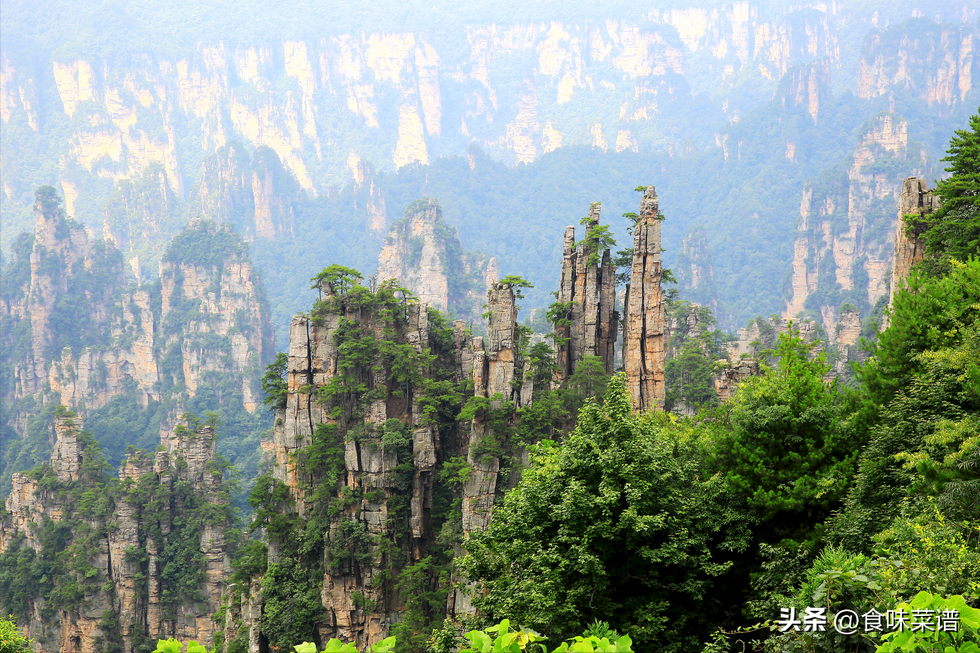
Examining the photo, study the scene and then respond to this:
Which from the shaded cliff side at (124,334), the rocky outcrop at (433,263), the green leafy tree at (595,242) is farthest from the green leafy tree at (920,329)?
the rocky outcrop at (433,263)

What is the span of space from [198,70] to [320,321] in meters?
186

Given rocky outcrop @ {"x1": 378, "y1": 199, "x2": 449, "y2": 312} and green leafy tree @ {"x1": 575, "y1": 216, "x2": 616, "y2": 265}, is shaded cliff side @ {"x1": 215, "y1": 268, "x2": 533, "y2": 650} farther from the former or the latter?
rocky outcrop @ {"x1": 378, "y1": 199, "x2": 449, "y2": 312}

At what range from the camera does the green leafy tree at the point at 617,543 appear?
14977 millimetres

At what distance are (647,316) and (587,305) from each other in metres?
3.22

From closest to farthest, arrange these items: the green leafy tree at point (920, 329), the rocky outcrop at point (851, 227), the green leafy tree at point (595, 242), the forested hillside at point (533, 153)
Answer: the green leafy tree at point (920, 329)
the green leafy tree at point (595, 242)
the rocky outcrop at point (851, 227)
the forested hillside at point (533, 153)

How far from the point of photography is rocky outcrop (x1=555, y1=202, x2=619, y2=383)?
3609 cm

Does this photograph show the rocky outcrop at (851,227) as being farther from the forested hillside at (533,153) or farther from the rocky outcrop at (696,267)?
the rocky outcrop at (696,267)

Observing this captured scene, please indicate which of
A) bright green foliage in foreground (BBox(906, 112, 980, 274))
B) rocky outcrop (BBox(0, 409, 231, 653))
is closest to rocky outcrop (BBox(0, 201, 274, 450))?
rocky outcrop (BBox(0, 409, 231, 653))

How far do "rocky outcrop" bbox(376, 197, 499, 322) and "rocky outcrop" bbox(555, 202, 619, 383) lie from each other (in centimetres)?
6485

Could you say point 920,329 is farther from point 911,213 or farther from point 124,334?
point 124,334

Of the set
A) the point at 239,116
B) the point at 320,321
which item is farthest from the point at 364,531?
the point at 239,116

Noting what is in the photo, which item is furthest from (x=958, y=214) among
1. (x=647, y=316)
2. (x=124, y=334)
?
(x=124, y=334)

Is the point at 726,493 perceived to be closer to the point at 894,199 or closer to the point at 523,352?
the point at 523,352

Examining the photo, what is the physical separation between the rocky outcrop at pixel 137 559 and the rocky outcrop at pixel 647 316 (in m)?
29.2
